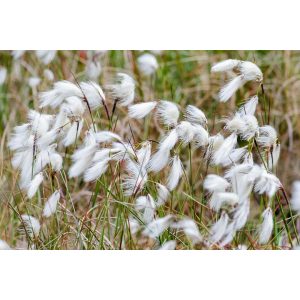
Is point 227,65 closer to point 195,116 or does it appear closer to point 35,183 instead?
point 195,116

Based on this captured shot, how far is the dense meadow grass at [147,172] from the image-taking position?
194cm

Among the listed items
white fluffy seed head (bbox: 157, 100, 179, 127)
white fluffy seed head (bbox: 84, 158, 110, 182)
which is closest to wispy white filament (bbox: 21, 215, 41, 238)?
white fluffy seed head (bbox: 84, 158, 110, 182)

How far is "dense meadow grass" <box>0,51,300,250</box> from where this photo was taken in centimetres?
194

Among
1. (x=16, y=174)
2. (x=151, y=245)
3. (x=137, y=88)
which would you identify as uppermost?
(x=137, y=88)

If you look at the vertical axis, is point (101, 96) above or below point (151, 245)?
above

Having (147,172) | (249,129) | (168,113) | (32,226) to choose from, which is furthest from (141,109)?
(32,226)

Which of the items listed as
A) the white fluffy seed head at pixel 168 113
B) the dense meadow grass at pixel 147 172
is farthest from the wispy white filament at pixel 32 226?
the white fluffy seed head at pixel 168 113

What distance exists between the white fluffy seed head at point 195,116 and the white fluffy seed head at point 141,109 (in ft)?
0.31

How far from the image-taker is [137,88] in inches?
83.9

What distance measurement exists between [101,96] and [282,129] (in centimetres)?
57

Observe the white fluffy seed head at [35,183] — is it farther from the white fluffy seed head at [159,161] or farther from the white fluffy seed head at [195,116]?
the white fluffy seed head at [195,116]
